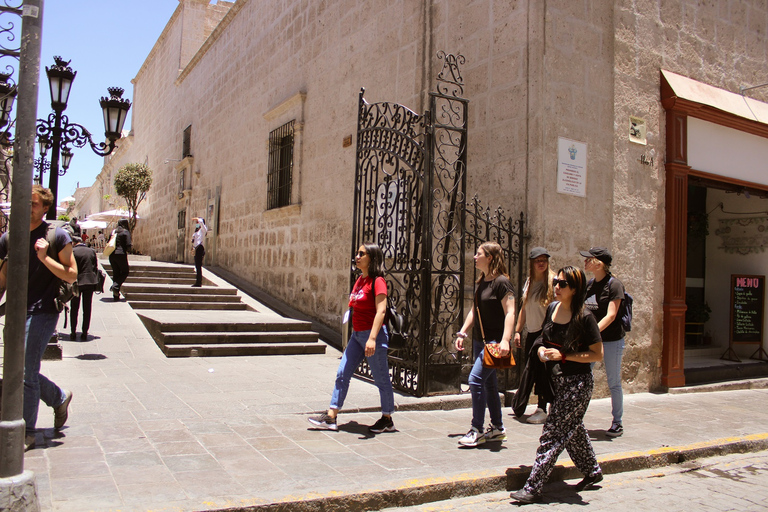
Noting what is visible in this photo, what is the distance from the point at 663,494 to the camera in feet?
14.7

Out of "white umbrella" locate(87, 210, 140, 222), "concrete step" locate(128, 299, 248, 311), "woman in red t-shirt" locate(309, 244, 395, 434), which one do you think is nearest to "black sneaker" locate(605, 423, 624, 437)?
"woman in red t-shirt" locate(309, 244, 395, 434)

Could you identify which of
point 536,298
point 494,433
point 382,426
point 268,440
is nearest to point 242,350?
point 382,426

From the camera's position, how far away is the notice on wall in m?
7.34

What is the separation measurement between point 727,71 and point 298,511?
9073 millimetres

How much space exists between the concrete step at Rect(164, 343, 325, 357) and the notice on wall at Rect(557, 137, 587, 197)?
4566 millimetres

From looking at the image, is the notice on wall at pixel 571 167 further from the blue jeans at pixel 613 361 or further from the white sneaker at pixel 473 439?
the white sneaker at pixel 473 439

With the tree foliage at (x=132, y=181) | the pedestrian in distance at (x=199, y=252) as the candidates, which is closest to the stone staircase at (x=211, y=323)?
the pedestrian in distance at (x=199, y=252)

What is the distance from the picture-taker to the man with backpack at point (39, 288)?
4.36 metres

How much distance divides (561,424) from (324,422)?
213 centimetres

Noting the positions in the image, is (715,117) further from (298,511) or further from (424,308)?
(298,511)

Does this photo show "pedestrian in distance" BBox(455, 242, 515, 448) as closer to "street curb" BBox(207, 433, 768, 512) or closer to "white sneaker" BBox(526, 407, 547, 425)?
"street curb" BBox(207, 433, 768, 512)

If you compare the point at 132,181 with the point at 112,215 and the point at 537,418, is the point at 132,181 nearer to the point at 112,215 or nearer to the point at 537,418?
the point at 112,215

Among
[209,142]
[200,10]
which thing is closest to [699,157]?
[209,142]

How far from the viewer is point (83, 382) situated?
6.64 metres
